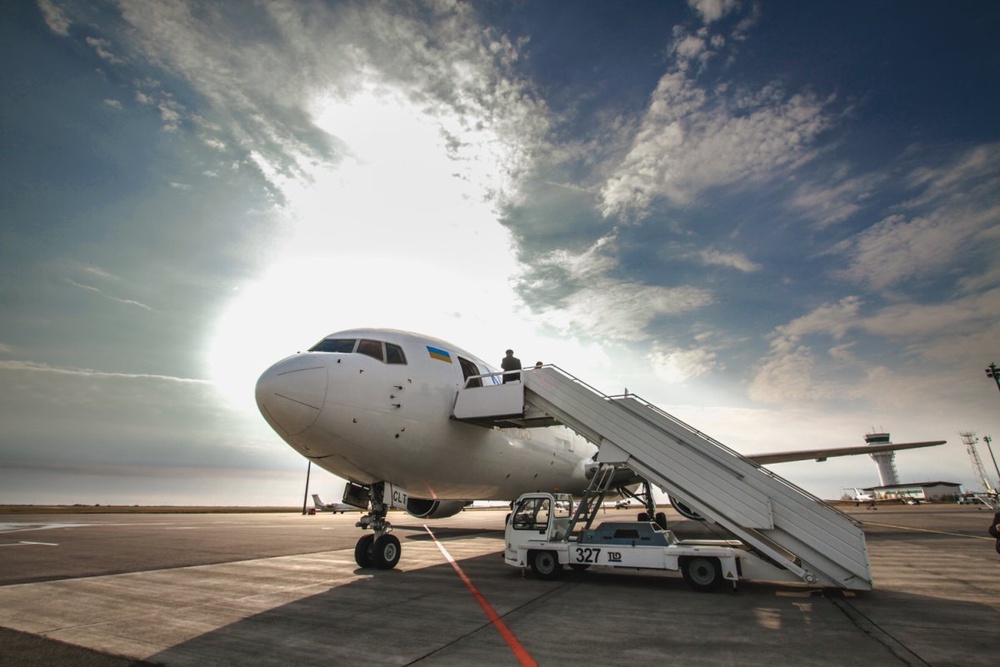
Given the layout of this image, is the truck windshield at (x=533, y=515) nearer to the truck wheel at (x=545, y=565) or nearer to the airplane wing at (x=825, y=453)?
the truck wheel at (x=545, y=565)

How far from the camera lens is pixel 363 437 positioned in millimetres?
9875

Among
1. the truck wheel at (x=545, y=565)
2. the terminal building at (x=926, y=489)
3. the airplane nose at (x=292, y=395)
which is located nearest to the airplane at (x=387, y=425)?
the airplane nose at (x=292, y=395)

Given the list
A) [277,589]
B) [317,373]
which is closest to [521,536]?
[277,589]

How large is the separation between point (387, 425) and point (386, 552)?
3.71m

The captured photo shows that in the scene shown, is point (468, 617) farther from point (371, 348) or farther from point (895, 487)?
point (895, 487)

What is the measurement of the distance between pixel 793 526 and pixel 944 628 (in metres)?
2.51

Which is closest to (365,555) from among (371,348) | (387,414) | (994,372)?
(387,414)

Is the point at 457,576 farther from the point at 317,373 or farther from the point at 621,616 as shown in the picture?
the point at 317,373

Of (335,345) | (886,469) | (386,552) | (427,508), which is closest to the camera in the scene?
Answer: (335,345)

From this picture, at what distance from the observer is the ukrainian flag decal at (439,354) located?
39.4 feet

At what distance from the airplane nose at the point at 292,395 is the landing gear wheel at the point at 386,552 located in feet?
12.7

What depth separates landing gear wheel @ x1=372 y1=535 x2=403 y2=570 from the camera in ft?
37.3

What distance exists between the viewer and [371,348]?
425 inches

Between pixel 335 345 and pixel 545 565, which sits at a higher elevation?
pixel 335 345
